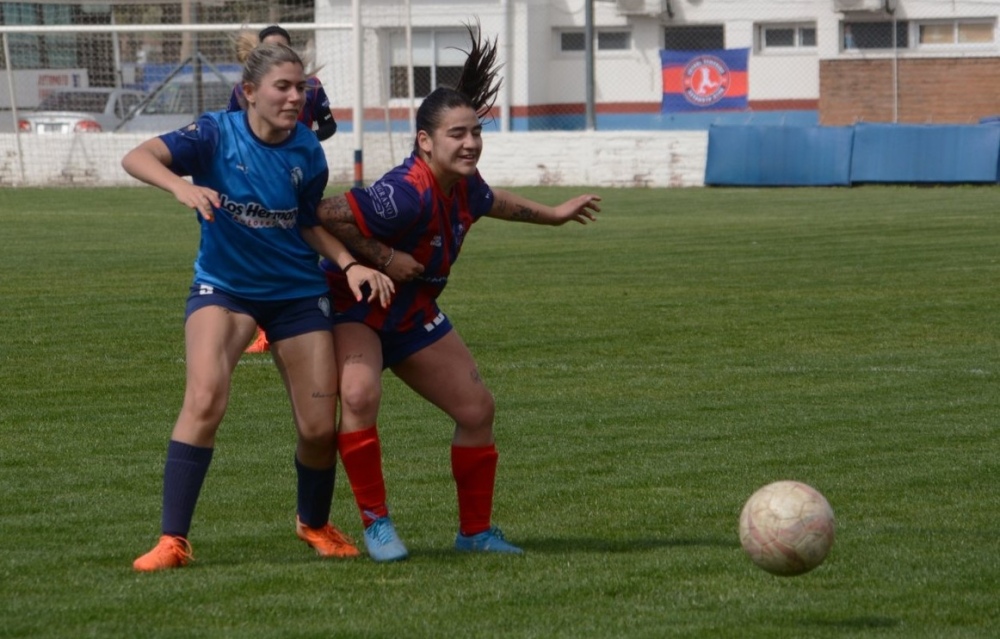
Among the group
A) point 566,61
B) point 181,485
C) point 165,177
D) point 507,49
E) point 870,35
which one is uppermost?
point 870,35

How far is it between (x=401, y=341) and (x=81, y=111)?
32272 mm

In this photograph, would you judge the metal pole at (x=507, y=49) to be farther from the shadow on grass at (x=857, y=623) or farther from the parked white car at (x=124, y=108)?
the shadow on grass at (x=857, y=623)

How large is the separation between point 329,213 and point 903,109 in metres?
36.9

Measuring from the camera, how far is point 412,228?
596cm

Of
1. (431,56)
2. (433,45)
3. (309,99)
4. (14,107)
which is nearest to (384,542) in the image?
(309,99)

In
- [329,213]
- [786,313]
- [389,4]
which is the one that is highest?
[389,4]

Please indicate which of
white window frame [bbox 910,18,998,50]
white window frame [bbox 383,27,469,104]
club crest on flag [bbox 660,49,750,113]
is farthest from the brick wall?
white window frame [bbox 383,27,469,104]

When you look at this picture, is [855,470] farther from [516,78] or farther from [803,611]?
[516,78]

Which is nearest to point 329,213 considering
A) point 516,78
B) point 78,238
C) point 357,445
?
point 357,445

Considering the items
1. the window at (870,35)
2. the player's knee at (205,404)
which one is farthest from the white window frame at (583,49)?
the player's knee at (205,404)

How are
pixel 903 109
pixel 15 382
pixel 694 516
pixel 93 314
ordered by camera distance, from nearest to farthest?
pixel 694 516 < pixel 15 382 < pixel 93 314 < pixel 903 109

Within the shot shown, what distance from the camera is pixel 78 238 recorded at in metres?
20.8

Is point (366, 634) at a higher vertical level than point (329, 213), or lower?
lower

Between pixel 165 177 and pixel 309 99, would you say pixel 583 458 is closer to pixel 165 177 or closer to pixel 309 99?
pixel 165 177
